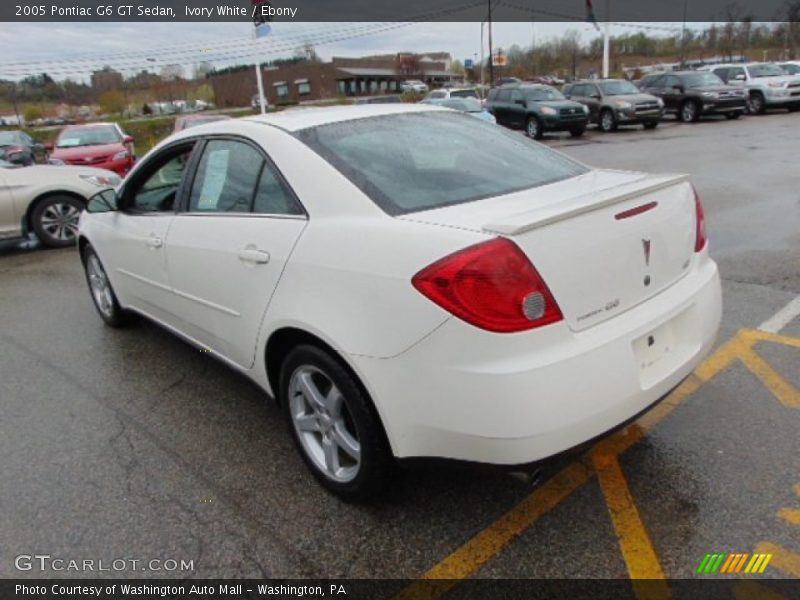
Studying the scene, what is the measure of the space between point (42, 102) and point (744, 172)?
5975 centimetres

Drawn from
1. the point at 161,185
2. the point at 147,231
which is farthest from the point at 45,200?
the point at 147,231

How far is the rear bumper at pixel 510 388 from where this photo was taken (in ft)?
6.45

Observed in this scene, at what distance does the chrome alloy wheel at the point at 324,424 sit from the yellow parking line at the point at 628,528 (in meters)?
1.04

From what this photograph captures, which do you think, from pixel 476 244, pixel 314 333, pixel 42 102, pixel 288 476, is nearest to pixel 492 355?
pixel 476 244

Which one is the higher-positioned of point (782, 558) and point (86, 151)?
point (86, 151)

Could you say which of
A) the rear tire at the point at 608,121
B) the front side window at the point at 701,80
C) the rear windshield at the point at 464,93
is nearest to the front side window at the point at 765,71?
the front side window at the point at 701,80

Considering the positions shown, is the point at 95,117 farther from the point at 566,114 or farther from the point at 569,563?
the point at 569,563

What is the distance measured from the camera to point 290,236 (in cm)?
256

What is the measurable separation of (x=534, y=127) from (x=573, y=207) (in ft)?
64.5

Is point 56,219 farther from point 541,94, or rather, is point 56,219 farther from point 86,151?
point 541,94

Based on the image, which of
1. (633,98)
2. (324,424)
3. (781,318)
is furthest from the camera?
(633,98)

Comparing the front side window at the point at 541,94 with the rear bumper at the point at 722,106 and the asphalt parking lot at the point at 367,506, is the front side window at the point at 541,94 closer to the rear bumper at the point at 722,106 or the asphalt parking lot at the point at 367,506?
the rear bumper at the point at 722,106

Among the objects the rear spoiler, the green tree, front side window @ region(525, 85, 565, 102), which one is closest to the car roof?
the rear spoiler

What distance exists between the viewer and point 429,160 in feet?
9.22
